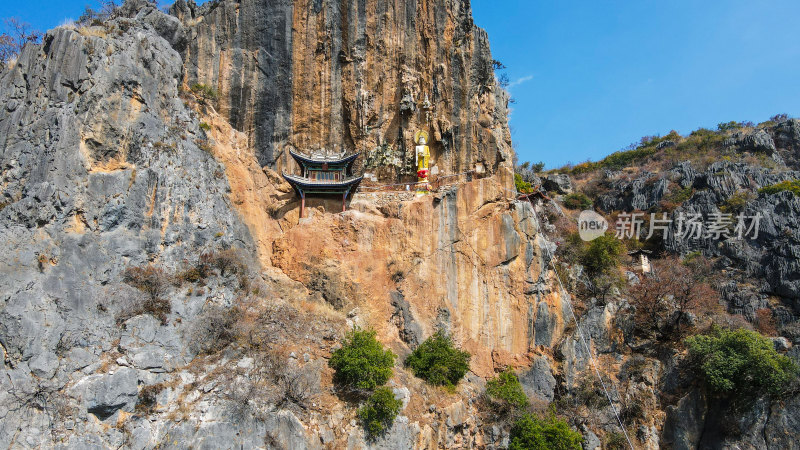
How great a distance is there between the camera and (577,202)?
144ft

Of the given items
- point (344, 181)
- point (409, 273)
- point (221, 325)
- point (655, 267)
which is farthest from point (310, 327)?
point (655, 267)

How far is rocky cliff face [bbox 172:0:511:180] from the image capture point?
26141 millimetres

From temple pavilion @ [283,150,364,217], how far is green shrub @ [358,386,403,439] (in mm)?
8755

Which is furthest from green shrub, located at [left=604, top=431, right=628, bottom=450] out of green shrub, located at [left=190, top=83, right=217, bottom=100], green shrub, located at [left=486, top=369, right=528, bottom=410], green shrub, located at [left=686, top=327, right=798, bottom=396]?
green shrub, located at [left=190, top=83, right=217, bottom=100]

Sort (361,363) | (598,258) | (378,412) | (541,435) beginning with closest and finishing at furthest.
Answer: (378,412), (361,363), (541,435), (598,258)

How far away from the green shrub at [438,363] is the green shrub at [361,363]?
1.71 metres

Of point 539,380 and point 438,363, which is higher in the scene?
point 438,363

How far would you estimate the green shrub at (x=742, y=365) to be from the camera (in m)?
22.1

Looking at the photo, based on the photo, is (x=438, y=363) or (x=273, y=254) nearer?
(x=438, y=363)

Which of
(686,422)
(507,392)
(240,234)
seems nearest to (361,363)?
(507,392)

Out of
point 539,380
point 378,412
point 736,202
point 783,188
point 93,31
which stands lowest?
point 378,412

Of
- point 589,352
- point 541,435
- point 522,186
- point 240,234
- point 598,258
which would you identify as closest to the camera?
point 541,435

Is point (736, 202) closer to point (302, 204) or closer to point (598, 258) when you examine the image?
point (598, 258)

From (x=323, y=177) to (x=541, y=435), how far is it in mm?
13503
